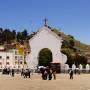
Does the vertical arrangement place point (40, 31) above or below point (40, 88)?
above

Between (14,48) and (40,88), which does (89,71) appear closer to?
(40,88)

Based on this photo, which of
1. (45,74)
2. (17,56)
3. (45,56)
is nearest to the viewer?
(45,74)

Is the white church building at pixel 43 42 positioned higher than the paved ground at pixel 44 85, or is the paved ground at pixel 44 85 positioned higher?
the white church building at pixel 43 42

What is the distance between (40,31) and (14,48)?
191 feet

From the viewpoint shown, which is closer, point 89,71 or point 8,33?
point 89,71

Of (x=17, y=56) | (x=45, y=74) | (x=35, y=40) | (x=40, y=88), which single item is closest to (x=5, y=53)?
(x=17, y=56)

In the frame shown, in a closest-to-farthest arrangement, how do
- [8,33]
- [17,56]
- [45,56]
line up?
[45,56], [17,56], [8,33]

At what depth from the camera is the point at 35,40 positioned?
249ft

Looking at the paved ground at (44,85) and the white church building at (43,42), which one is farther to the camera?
the white church building at (43,42)

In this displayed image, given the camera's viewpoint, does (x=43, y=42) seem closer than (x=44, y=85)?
No

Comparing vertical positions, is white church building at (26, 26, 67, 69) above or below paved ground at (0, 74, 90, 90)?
above

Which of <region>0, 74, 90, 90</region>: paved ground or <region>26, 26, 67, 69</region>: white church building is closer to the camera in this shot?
<region>0, 74, 90, 90</region>: paved ground

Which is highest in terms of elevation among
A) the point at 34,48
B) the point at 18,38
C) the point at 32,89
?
the point at 18,38

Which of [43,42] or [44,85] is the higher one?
[43,42]
